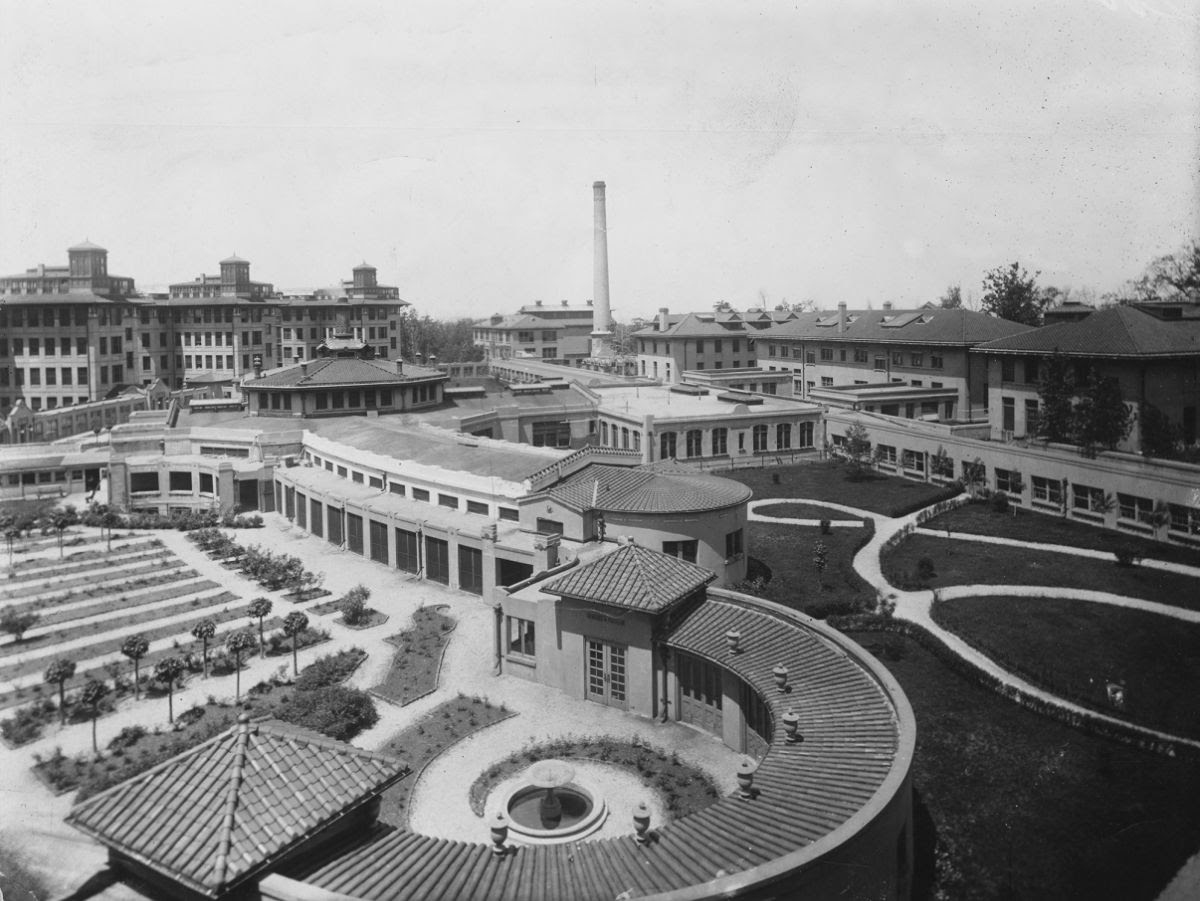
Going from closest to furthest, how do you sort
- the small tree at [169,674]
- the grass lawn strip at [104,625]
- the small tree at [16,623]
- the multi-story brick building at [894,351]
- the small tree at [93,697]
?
1. the small tree at [93,697]
2. the small tree at [169,674]
3. the grass lawn strip at [104,625]
4. the small tree at [16,623]
5. the multi-story brick building at [894,351]

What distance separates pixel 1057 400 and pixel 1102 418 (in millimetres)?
5291

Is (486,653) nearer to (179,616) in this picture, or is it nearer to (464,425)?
(179,616)

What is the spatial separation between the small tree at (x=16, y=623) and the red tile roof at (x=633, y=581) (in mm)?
24208

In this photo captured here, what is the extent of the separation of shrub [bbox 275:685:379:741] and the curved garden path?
20925 mm

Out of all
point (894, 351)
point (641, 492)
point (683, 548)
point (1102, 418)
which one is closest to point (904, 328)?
point (894, 351)

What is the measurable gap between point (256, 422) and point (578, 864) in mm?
58602

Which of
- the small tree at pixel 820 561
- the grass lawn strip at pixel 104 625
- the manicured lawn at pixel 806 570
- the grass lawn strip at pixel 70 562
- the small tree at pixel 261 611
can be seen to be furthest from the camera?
the grass lawn strip at pixel 70 562

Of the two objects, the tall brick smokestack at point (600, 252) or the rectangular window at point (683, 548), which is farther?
the tall brick smokestack at point (600, 252)

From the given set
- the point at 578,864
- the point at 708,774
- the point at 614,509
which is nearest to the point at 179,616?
the point at 614,509

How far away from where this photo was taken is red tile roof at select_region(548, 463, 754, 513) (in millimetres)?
38969

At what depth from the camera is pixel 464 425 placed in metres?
69.6

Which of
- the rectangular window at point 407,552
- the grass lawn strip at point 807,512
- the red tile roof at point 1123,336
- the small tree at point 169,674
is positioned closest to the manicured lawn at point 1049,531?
the grass lawn strip at point 807,512

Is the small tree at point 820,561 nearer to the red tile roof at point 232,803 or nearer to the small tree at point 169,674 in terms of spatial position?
the small tree at point 169,674

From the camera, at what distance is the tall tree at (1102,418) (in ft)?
167
